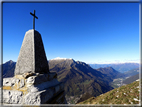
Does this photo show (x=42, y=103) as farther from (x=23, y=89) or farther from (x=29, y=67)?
(x=29, y=67)

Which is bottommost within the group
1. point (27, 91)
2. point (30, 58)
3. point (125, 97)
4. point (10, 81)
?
point (125, 97)

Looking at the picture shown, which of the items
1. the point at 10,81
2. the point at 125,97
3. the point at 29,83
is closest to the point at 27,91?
the point at 29,83

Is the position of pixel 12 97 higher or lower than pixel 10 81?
lower

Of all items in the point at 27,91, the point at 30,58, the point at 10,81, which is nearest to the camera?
the point at 27,91

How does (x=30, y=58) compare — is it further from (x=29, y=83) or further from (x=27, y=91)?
(x=27, y=91)

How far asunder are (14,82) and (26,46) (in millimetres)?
1516

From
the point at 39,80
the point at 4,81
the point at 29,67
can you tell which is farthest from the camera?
the point at 29,67

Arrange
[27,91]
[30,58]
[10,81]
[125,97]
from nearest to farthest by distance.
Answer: [27,91]
[10,81]
[30,58]
[125,97]

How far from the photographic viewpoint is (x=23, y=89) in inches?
96.5

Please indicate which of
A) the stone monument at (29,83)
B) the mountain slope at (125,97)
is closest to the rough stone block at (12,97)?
the stone monument at (29,83)

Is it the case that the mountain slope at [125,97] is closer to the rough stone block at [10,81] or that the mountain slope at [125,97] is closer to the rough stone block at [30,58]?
the rough stone block at [30,58]

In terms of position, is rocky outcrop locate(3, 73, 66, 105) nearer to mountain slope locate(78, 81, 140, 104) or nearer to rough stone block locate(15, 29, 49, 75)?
rough stone block locate(15, 29, 49, 75)

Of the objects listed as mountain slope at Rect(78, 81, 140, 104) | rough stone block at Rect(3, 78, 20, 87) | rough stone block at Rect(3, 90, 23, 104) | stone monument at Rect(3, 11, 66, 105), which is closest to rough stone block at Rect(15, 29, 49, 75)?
stone monument at Rect(3, 11, 66, 105)

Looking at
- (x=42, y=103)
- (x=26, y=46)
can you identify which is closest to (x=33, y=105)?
(x=42, y=103)
